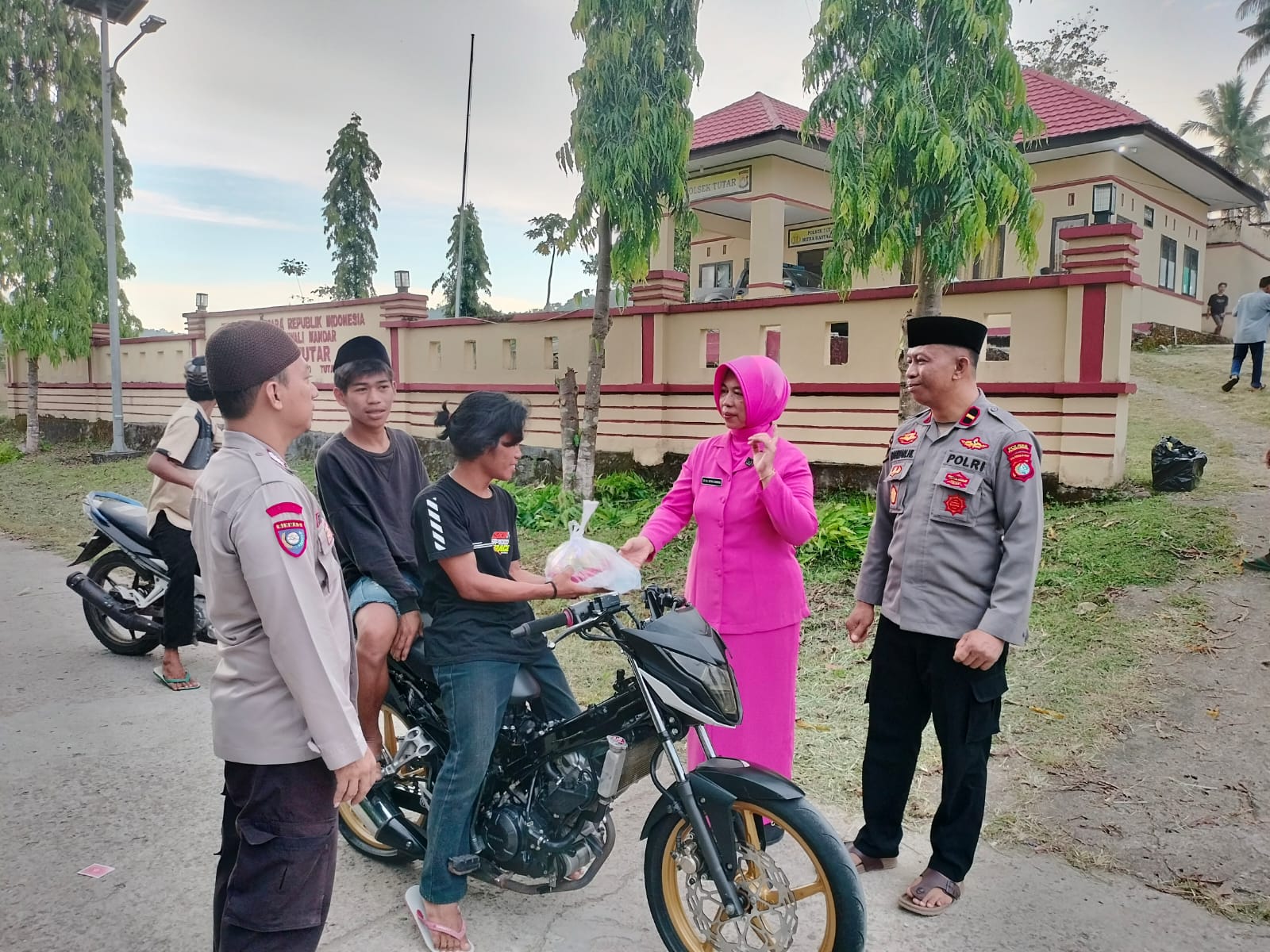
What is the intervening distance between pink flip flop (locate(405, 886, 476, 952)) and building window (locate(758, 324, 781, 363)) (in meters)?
7.85

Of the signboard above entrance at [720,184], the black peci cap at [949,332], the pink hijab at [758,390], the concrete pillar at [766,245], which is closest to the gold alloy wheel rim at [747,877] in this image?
the pink hijab at [758,390]

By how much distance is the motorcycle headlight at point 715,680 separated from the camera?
2389 mm

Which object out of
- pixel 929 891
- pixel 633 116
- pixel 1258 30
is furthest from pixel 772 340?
pixel 1258 30

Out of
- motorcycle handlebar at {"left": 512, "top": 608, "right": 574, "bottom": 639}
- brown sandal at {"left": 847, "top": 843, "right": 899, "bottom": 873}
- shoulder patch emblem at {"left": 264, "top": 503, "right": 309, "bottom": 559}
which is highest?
shoulder patch emblem at {"left": 264, "top": 503, "right": 309, "bottom": 559}

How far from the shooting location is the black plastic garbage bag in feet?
25.6

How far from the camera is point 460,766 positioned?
272 cm

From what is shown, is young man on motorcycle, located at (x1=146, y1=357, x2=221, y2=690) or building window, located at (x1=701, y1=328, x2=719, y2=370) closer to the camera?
young man on motorcycle, located at (x1=146, y1=357, x2=221, y2=690)

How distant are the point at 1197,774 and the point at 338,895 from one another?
3.51 m

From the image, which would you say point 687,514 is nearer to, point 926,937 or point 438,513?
point 438,513

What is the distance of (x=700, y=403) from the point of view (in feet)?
35.0

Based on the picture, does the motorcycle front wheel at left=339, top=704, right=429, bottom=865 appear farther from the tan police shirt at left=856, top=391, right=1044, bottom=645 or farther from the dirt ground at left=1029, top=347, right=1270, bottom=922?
the dirt ground at left=1029, top=347, right=1270, bottom=922

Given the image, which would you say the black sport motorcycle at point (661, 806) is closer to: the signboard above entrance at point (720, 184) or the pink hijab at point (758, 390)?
the pink hijab at point (758, 390)

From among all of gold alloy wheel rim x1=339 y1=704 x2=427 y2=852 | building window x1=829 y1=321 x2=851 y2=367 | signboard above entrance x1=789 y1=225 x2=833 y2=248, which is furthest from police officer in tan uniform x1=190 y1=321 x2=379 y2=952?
signboard above entrance x1=789 y1=225 x2=833 y2=248

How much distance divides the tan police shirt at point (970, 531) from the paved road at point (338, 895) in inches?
35.8
